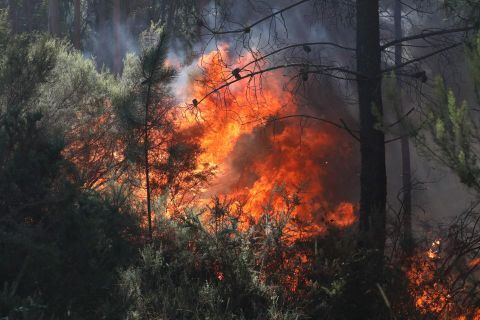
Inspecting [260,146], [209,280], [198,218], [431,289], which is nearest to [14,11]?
[260,146]

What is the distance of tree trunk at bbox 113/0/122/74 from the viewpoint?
23688 mm

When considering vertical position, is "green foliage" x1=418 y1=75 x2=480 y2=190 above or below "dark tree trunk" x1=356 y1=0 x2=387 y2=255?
below

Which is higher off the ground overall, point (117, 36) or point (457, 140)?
point (117, 36)

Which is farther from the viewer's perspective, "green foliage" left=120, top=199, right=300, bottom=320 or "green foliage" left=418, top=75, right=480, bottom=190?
"green foliage" left=120, top=199, right=300, bottom=320

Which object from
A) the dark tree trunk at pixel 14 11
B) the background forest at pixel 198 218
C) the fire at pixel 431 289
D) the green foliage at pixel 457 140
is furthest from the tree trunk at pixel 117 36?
the green foliage at pixel 457 140

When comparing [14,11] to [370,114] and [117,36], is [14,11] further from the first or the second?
[370,114]

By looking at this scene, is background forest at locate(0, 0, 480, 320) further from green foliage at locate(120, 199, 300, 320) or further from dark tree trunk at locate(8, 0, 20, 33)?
dark tree trunk at locate(8, 0, 20, 33)

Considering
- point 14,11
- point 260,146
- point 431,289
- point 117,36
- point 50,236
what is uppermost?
point 14,11

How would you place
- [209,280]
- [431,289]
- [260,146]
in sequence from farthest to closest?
[260,146]
[209,280]
[431,289]

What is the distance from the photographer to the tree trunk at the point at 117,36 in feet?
77.7

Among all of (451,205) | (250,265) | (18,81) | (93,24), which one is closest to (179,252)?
(250,265)

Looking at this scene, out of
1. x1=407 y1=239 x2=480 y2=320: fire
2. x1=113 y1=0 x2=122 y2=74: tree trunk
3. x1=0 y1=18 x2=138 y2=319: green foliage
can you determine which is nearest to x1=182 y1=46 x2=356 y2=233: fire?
x1=113 y1=0 x2=122 y2=74: tree trunk

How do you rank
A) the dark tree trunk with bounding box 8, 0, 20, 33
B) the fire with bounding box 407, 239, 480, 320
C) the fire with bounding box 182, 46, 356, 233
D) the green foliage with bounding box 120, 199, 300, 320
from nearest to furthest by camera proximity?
the fire with bounding box 407, 239, 480, 320, the green foliage with bounding box 120, 199, 300, 320, the fire with bounding box 182, 46, 356, 233, the dark tree trunk with bounding box 8, 0, 20, 33

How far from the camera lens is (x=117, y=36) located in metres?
24.3
